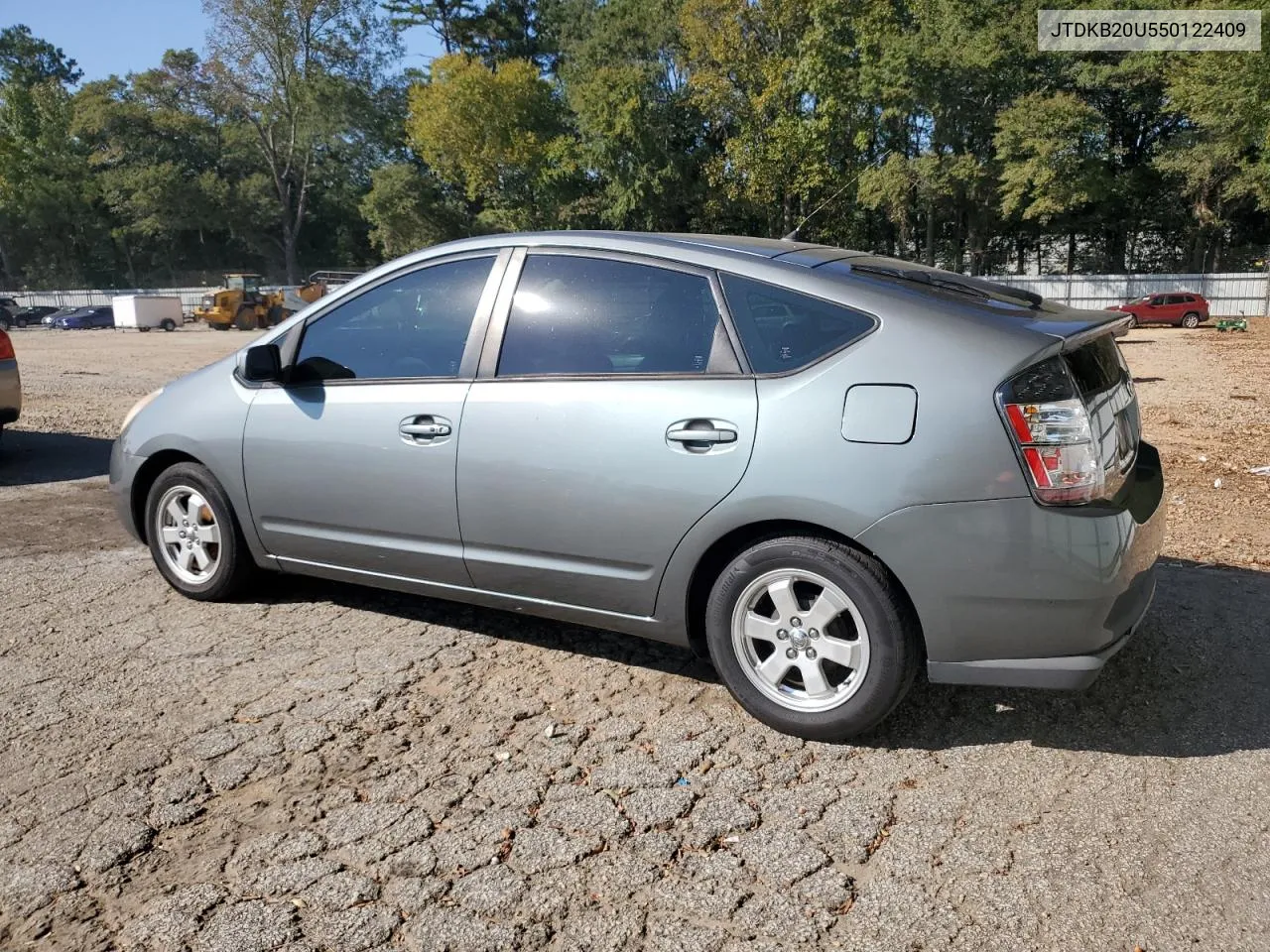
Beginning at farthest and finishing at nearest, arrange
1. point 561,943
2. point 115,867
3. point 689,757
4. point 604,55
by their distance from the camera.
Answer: point 604,55 < point 689,757 < point 115,867 < point 561,943

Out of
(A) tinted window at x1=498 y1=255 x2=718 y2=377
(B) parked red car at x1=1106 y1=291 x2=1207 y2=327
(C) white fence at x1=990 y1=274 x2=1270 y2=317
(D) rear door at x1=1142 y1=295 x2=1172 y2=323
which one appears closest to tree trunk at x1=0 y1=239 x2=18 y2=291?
(C) white fence at x1=990 y1=274 x2=1270 y2=317

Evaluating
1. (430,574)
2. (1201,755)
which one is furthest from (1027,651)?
(430,574)

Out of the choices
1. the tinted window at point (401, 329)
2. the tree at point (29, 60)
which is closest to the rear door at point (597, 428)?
the tinted window at point (401, 329)

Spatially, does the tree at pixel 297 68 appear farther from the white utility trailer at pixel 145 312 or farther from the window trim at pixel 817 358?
the window trim at pixel 817 358

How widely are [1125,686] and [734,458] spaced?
1763 mm

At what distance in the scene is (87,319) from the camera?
148 ft

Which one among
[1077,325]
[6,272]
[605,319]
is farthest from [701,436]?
[6,272]

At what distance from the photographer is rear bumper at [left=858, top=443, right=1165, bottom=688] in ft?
9.49

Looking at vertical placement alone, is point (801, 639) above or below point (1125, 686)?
above

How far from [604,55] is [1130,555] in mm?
54058

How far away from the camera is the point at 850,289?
3262 millimetres

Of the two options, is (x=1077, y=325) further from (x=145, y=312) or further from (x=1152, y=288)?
(x=145, y=312)

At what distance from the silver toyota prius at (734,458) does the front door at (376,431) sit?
1 cm

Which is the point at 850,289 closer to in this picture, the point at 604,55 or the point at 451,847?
the point at 451,847
